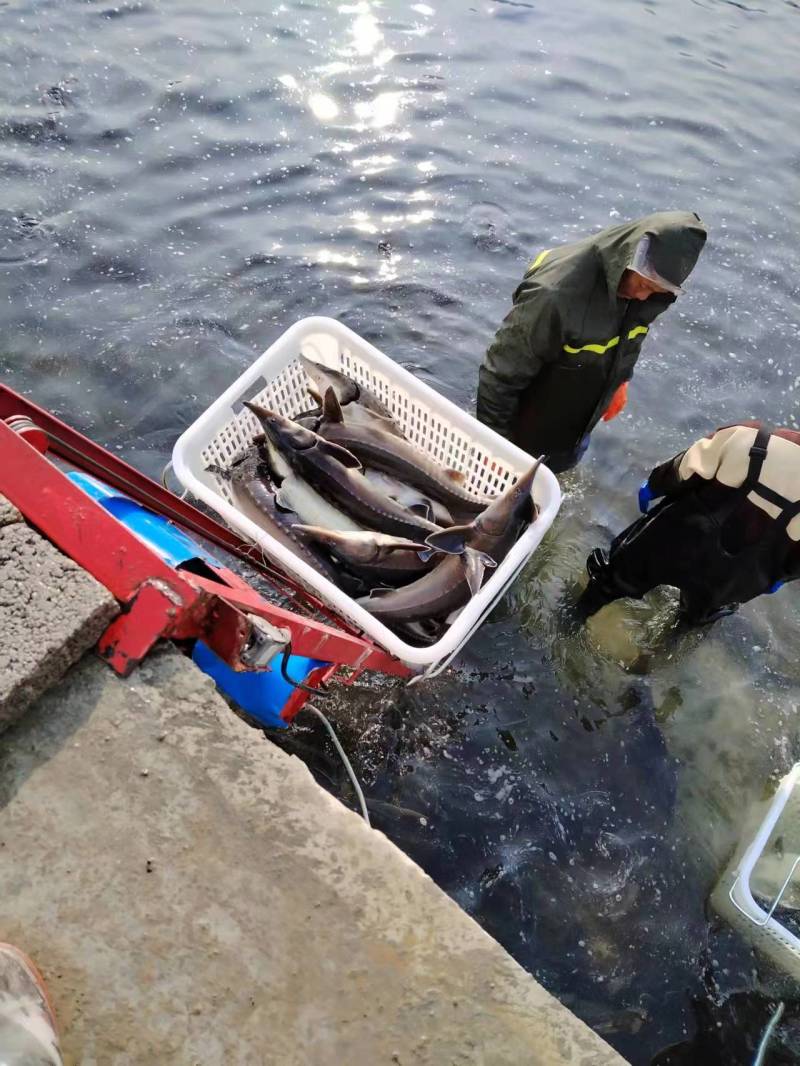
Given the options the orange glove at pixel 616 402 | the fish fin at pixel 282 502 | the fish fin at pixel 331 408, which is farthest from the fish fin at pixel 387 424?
the orange glove at pixel 616 402

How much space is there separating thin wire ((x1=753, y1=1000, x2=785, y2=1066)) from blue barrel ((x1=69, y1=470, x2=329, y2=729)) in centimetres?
258

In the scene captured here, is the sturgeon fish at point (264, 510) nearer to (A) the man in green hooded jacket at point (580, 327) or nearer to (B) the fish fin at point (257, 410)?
(B) the fish fin at point (257, 410)

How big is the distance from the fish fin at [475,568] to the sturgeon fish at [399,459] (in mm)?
444

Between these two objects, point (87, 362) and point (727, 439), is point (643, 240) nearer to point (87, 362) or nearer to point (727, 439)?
point (727, 439)

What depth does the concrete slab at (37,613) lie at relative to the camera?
1912 millimetres

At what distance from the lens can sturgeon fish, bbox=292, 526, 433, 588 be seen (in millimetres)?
3100

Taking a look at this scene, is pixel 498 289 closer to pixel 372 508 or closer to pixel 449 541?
pixel 372 508

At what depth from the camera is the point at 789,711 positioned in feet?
14.5

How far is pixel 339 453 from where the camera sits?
3.32 metres

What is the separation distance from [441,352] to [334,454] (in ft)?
9.37

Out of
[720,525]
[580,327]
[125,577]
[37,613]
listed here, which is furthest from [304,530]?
[720,525]

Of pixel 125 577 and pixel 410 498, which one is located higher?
pixel 125 577

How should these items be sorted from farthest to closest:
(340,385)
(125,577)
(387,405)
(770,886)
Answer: (387,405) < (340,385) < (770,886) < (125,577)

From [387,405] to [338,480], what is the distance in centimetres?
57
